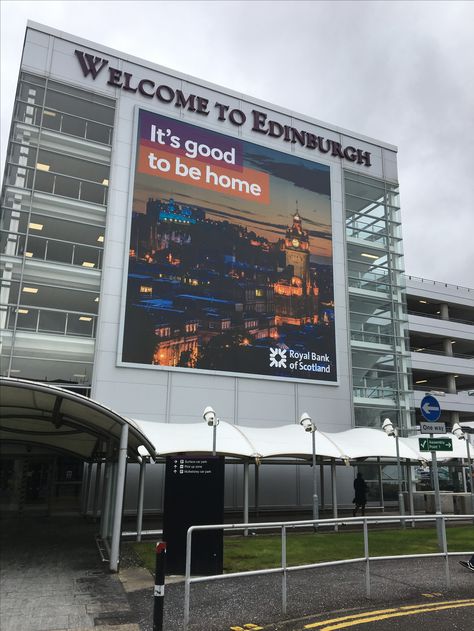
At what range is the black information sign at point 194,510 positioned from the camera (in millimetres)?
9344

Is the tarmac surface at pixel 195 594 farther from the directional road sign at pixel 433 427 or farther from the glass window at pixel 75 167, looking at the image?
the glass window at pixel 75 167

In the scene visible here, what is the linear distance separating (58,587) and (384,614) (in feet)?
18.2

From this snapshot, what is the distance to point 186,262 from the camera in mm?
24781

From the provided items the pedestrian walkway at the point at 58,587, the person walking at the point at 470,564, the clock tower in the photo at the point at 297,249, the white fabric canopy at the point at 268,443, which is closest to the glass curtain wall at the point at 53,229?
the white fabric canopy at the point at 268,443

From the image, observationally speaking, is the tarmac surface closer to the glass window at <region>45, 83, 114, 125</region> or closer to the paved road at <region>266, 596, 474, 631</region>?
the paved road at <region>266, 596, 474, 631</region>

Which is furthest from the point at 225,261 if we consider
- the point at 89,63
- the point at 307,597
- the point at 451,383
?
the point at 451,383

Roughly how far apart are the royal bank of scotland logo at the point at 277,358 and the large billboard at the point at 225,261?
0.07 metres

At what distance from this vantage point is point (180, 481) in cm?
998

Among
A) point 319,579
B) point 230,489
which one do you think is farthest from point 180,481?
point 230,489

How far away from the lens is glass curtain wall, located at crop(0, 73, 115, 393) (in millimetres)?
22031

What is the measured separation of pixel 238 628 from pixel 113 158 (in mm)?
22726

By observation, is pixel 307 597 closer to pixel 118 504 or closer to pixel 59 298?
pixel 118 504

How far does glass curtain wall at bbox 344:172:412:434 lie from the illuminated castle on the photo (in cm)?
308

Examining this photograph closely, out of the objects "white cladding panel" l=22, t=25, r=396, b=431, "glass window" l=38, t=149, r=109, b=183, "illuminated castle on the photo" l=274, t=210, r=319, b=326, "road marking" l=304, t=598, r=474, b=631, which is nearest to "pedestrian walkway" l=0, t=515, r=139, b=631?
"road marking" l=304, t=598, r=474, b=631
